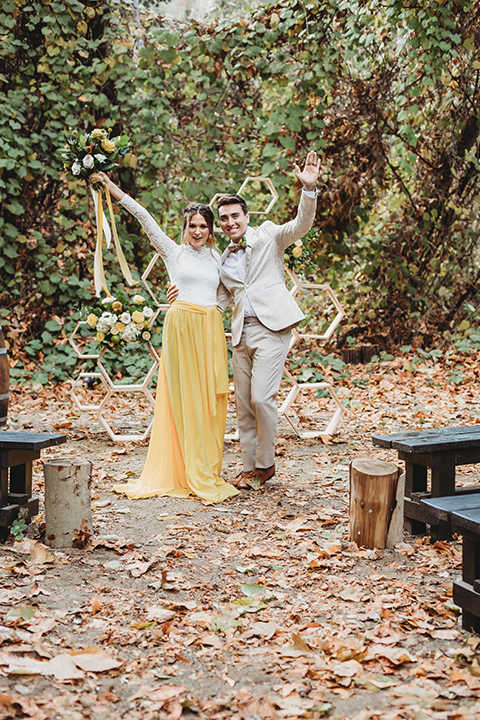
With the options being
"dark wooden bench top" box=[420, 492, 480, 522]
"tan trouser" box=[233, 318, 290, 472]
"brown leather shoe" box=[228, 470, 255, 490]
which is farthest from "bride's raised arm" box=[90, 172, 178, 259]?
"dark wooden bench top" box=[420, 492, 480, 522]

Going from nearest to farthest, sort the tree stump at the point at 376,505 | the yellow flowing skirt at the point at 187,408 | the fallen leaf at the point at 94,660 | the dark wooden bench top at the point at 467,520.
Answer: the fallen leaf at the point at 94,660
the dark wooden bench top at the point at 467,520
the tree stump at the point at 376,505
the yellow flowing skirt at the point at 187,408

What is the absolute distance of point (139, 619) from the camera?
91.2 inches

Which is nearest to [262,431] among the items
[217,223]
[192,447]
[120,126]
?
[192,447]

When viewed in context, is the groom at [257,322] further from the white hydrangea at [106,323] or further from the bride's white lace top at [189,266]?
the white hydrangea at [106,323]

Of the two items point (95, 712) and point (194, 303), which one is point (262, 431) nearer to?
point (194, 303)

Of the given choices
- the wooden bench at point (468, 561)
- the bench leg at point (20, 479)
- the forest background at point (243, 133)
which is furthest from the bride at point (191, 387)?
the forest background at point (243, 133)

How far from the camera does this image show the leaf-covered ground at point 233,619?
1826mm

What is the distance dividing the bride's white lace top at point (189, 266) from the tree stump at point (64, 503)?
1.41 meters

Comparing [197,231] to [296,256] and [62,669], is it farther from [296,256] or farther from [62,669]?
[62,669]

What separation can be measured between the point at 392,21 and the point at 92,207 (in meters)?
3.80

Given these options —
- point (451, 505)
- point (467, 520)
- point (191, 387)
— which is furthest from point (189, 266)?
Result: point (467, 520)

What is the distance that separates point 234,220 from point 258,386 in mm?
1024

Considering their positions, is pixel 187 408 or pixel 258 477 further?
pixel 258 477

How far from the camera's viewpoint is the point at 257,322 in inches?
156
